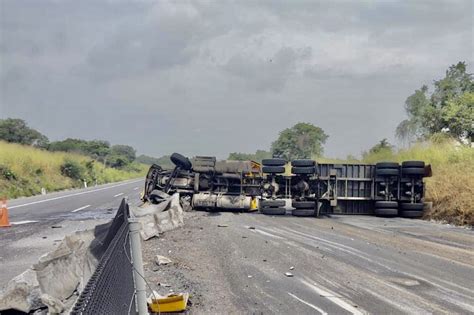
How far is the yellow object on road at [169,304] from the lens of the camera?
5.73 m

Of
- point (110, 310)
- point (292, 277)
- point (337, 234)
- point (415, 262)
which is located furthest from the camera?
point (337, 234)

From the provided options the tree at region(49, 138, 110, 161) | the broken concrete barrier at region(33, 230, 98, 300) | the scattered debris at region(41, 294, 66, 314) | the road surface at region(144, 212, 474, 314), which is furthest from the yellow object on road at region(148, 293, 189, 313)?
the tree at region(49, 138, 110, 161)

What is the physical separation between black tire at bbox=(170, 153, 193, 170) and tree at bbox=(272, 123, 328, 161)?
37602 millimetres

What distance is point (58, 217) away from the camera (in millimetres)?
16453

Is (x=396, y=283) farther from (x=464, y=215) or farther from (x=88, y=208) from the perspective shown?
(x=88, y=208)

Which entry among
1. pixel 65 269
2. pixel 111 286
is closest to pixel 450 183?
pixel 65 269

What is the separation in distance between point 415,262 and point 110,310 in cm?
681

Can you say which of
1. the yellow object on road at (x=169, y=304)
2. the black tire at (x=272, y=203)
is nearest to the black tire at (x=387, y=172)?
the black tire at (x=272, y=203)

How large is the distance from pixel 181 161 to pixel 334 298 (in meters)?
12.1

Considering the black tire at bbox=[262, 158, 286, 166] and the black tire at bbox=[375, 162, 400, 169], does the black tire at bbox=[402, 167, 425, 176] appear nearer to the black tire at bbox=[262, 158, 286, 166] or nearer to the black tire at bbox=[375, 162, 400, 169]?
the black tire at bbox=[375, 162, 400, 169]

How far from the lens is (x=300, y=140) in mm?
57031

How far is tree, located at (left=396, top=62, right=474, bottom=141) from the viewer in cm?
2781

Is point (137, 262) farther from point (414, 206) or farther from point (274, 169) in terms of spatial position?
point (414, 206)

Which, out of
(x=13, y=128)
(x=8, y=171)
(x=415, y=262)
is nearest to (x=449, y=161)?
(x=415, y=262)
